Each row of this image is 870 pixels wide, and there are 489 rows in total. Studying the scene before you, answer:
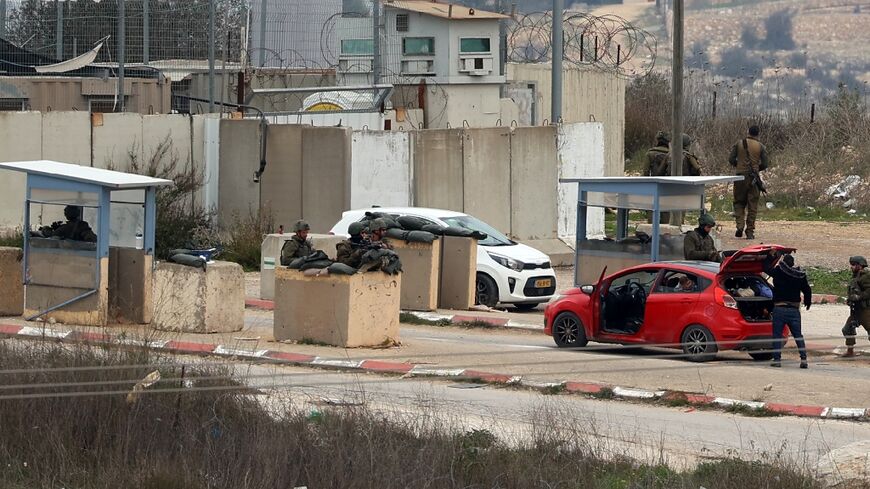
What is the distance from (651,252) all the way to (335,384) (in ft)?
28.1

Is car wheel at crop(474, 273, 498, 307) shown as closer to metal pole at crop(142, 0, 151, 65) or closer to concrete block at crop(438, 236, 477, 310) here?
concrete block at crop(438, 236, 477, 310)

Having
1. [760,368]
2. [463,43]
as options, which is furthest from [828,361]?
[463,43]

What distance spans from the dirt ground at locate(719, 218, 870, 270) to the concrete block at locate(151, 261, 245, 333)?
1175 cm

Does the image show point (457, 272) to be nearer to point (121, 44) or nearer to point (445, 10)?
point (121, 44)

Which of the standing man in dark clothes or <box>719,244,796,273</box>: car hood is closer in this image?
the standing man in dark clothes

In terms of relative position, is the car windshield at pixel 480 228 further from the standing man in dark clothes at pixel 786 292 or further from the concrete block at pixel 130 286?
the standing man in dark clothes at pixel 786 292

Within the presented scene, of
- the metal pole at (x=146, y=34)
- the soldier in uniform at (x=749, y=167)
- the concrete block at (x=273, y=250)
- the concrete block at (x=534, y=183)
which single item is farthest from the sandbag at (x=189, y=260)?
the metal pole at (x=146, y=34)

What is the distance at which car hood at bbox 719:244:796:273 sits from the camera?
1722cm

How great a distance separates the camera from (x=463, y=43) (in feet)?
122

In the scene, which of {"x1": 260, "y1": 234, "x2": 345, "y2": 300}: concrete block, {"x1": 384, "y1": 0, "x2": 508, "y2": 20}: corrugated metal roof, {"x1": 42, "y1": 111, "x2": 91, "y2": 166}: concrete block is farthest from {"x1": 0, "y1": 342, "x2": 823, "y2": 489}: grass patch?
{"x1": 384, "y1": 0, "x2": 508, "y2": 20}: corrugated metal roof

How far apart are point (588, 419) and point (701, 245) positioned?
791 centimetres

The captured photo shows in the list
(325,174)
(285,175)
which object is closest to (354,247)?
(325,174)

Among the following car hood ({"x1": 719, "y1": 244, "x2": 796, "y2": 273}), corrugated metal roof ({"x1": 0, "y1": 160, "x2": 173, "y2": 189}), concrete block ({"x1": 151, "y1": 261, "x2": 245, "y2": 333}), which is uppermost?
corrugated metal roof ({"x1": 0, "y1": 160, "x2": 173, "y2": 189})

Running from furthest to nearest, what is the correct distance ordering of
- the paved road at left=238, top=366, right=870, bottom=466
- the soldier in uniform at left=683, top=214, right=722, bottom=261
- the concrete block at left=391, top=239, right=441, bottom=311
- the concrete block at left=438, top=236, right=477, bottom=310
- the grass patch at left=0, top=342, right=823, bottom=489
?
the concrete block at left=438, top=236, right=477, bottom=310 < the concrete block at left=391, top=239, right=441, bottom=311 < the soldier in uniform at left=683, top=214, right=722, bottom=261 < the paved road at left=238, top=366, right=870, bottom=466 < the grass patch at left=0, top=342, right=823, bottom=489
